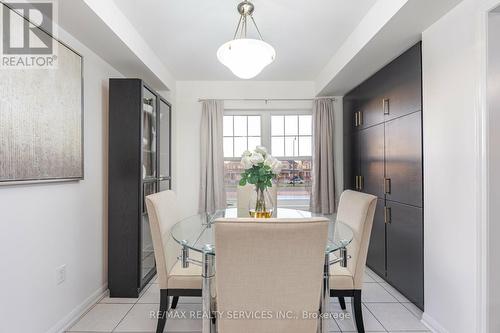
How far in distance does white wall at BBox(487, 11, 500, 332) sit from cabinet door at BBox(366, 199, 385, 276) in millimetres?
1326

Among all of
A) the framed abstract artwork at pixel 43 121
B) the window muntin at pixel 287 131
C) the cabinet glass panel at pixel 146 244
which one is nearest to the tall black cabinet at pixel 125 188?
the cabinet glass panel at pixel 146 244

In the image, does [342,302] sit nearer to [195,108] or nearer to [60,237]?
[60,237]

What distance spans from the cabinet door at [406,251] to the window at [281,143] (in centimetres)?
157

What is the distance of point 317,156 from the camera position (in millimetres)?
4086

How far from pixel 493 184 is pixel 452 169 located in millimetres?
301

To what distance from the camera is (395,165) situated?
277 centimetres

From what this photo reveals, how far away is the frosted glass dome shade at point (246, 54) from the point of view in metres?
1.94

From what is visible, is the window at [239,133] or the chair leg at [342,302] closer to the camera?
the chair leg at [342,302]

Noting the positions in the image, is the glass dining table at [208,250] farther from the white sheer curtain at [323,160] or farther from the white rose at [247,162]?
the white sheer curtain at [323,160]

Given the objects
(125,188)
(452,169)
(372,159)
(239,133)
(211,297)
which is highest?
(239,133)

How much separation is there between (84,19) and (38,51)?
15.0 inches

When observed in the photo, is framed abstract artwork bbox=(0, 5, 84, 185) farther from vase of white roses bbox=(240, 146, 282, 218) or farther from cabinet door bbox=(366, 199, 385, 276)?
cabinet door bbox=(366, 199, 385, 276)

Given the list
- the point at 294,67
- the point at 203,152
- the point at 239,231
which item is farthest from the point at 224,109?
the point at 239,231

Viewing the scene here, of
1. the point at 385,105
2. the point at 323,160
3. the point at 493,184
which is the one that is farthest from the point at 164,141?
the point at 493,184
